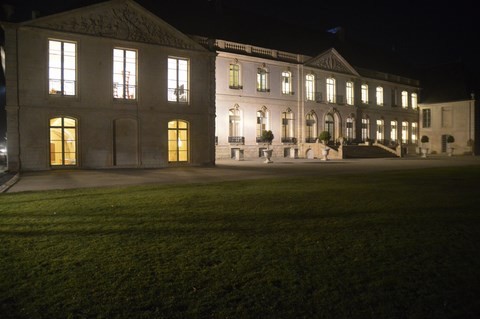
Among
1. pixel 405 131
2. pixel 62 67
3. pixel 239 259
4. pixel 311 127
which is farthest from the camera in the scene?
pixel 405 131

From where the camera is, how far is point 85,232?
6.40 m

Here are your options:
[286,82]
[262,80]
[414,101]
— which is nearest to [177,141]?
[262,80]

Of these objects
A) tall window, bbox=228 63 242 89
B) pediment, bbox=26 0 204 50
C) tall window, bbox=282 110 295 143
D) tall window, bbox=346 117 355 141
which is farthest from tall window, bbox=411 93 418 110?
pediment, bbox=26 0 204 50

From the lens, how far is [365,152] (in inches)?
1479

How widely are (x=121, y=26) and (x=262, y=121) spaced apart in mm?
16949

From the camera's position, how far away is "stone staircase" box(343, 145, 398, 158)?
36000mm

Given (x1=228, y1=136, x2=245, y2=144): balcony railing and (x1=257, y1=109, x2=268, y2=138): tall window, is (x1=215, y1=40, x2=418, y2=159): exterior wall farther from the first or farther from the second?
(x1=257, y1=109, x2=268, y2=138): tall window

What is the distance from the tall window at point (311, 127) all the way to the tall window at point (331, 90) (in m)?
3.04

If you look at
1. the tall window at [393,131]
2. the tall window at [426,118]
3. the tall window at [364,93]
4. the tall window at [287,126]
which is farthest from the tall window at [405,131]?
the tall window at [287,126]

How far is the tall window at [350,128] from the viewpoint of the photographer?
44.1m

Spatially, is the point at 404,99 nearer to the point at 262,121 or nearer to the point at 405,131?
the point at 405,131

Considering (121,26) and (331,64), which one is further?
(331,64)

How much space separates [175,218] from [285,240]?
241 centimetres

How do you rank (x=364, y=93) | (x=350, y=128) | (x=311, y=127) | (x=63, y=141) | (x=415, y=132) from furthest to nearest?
(x=415, y=132) < (x=364, y=93) < (x=350, y=128) < (x=311, y=127) < (x=63, y=141)
